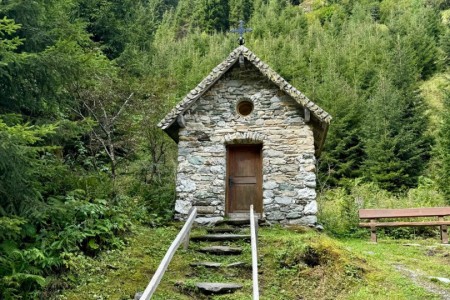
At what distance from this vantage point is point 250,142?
10.3 m

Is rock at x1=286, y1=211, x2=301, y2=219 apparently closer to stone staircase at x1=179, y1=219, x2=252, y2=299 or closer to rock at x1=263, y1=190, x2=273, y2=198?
rock at x1=263, y1=190, x2=273, y2=198

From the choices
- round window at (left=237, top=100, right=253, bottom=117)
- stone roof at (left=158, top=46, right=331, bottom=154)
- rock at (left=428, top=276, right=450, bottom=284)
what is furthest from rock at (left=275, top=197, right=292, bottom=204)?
rock at (left=428, top=276, right=450, bottom=284)

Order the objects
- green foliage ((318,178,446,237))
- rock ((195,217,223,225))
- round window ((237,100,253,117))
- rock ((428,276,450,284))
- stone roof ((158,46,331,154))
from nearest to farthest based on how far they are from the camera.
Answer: rock ((428,276,450,284)) < rock ((195,217,223,225)) < stone roof ((158,46,331,154)) < round window ((237,100,253,117)) < green foliage ((318,178,446,237))

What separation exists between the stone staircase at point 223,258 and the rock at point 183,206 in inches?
34.1

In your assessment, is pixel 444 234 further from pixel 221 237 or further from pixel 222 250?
pixel 222 250

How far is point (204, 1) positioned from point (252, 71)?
132 feet

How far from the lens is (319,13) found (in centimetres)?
4988

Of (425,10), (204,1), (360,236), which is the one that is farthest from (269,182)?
(204,1)

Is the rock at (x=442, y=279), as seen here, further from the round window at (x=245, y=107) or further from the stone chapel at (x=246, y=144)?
the round window at (x=245, y=107)

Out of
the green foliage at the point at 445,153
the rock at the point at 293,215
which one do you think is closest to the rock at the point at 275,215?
the rock at the point at 293,215

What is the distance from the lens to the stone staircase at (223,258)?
582cm

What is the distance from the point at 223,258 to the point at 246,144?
3830mm

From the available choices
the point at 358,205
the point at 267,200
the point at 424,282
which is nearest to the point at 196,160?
the point at 267,200

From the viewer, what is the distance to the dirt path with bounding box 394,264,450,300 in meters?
5.92
